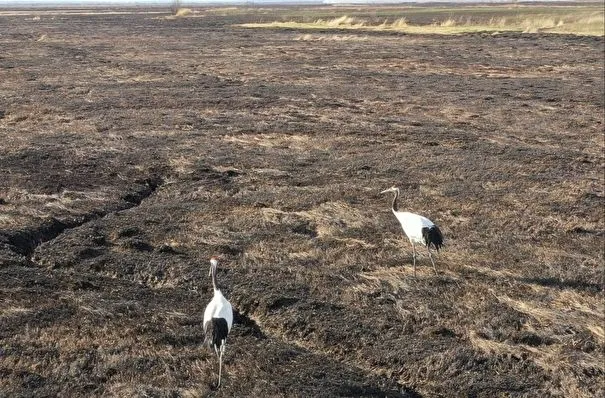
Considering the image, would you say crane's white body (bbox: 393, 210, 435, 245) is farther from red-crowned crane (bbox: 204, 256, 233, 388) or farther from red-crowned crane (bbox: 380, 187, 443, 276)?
red-crowned crane (bbox: 204, 256, 233, 388)

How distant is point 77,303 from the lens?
25.8 feet

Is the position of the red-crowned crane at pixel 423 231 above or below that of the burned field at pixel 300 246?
above

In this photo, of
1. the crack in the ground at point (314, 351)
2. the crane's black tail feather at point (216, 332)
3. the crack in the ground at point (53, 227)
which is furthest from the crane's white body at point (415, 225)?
the crack in the ground at point (53, 227)

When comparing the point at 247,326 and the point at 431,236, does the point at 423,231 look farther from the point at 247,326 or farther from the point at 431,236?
the point at 247,326

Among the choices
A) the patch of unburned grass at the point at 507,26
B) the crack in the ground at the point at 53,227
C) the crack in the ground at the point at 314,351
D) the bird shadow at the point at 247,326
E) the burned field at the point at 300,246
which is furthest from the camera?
the patch of unburned grass at the point at 507,26

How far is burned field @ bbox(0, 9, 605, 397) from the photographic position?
22.2 ft

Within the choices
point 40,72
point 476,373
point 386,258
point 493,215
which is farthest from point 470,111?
point 40,72

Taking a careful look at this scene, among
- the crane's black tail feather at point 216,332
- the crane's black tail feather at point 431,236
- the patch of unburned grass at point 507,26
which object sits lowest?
the patch of unburned grass at point 507,26

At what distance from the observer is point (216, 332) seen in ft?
20.9

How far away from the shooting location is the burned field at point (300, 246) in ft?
22.2

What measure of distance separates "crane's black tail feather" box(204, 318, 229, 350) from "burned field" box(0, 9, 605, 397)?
458 mm

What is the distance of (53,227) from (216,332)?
17.3 feet

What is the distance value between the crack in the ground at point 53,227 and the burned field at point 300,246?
0.15 feet

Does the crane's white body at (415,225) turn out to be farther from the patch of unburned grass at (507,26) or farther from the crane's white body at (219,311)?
the patch of unburned grass at (507,26)
